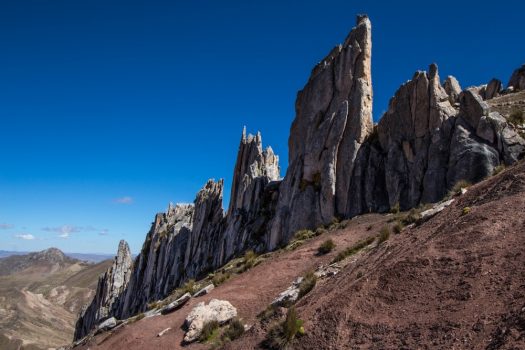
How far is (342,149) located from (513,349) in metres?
34.5

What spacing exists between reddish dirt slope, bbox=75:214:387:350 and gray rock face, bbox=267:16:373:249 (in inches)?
349

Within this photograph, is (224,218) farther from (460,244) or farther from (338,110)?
(460,244)

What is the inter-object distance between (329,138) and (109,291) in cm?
7409

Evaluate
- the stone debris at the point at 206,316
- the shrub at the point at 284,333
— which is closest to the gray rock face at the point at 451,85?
the stone debris at the point at 206,316

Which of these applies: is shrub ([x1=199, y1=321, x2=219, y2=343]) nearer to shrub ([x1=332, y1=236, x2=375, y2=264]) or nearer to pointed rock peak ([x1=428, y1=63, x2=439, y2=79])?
shrub ([x1=332, y1=236, x2=375, y2=264])

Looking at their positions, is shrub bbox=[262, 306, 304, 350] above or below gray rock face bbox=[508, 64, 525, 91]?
below

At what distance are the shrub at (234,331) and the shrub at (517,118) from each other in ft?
85.7

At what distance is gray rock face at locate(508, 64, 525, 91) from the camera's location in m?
55.2

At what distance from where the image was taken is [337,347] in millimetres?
12492

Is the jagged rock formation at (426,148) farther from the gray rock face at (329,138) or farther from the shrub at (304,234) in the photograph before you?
the shrub at (304,234)

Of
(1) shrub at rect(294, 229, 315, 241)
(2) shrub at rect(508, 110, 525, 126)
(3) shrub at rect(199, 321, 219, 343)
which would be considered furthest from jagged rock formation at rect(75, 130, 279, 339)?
(2) shrub at rect(508, 110, 525, 126)

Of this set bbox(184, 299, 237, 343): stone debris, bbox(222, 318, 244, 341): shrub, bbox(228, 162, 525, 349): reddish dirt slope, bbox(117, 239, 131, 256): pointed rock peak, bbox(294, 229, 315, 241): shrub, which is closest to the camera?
bbox(228, 162, 525, 349): reddish dirt slope

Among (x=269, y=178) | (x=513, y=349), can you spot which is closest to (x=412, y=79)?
(x=269, y=178)

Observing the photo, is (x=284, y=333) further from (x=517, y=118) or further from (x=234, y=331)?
(x=517, y=118)
